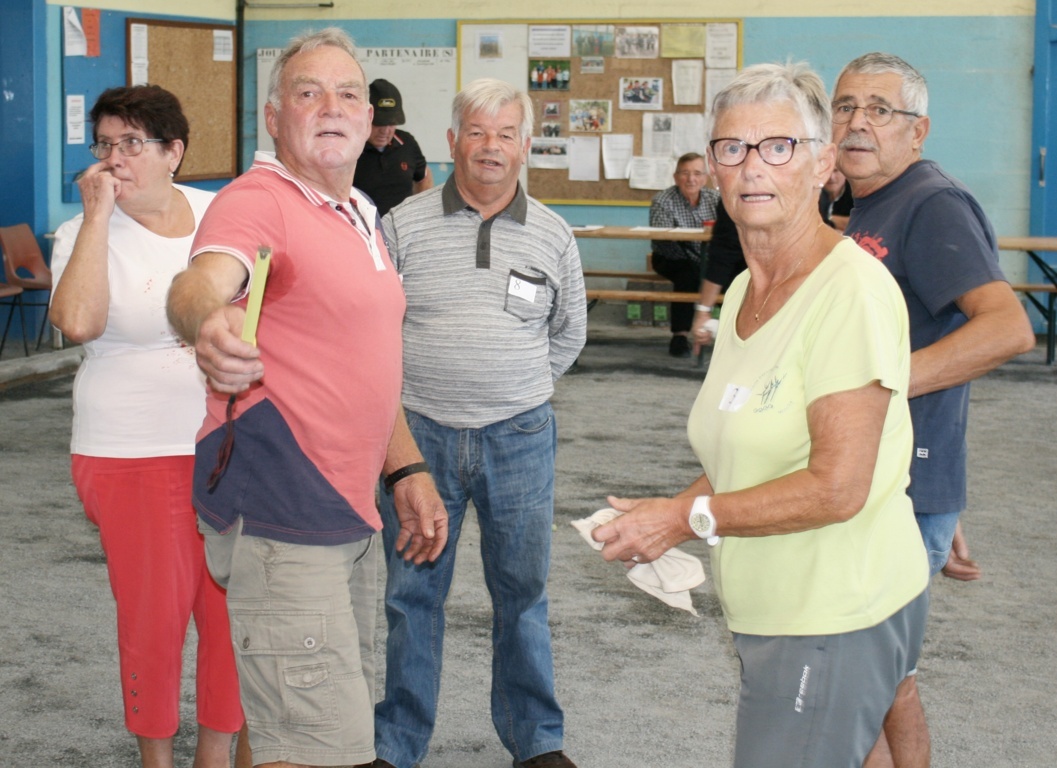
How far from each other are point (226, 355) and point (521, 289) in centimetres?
155

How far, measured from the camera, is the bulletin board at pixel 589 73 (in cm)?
1159

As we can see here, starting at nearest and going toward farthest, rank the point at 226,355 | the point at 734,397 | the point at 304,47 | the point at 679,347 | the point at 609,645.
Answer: the point at 226,355 → the point at 734,397 → the point at 304,47 → the point at 609,645 → the point at 679,347

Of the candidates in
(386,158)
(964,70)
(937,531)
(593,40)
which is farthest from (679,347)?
(937,531)

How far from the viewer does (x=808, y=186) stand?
2117 mm

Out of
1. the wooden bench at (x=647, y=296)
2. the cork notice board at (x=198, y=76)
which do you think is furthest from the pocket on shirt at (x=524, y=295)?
the cork notice board at (x=198, y=76)

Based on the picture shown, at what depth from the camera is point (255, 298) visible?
184 centimetres

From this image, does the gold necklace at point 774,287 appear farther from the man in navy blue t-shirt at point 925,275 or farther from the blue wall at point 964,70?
the blue wall at point 964,70

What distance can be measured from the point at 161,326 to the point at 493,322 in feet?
2.71

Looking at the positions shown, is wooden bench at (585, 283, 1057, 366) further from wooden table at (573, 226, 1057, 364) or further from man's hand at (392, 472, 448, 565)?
man's hand at (392, 472, 448, 565)

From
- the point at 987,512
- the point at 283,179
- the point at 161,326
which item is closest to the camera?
the point at 283,179

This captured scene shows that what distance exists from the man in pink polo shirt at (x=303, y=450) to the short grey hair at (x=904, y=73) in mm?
1195

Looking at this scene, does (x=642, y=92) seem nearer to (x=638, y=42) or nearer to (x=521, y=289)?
(x=638, y=42)

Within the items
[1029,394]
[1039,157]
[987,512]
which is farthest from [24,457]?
[1039,157]

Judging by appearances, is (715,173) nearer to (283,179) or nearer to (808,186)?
(808,186)
